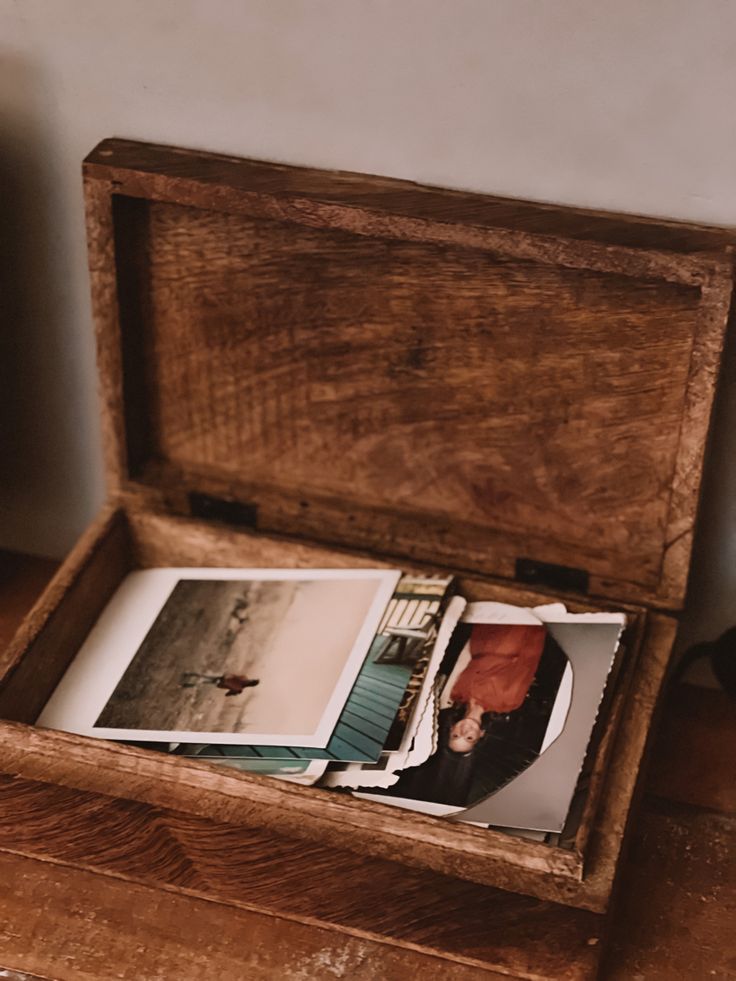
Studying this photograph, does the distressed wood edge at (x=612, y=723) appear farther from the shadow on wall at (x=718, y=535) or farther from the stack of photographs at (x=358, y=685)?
the shadow on wall at (x=718, y=535)

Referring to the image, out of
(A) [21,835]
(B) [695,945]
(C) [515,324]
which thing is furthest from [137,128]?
(B) [695,945]

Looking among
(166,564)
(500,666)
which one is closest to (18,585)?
(166,564)

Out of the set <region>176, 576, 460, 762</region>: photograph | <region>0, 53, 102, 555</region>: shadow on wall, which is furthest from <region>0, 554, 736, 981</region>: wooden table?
<region>0, 53, 102, 555</region>: shadow on wall

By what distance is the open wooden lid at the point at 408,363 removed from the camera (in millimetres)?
1086

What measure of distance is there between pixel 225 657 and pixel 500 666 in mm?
263

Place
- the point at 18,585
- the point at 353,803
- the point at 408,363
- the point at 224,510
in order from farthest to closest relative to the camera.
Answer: the point at 18,585
the point at 224,510
the point at 408,363
the point at 353,803

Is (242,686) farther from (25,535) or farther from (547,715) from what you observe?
(25,535)

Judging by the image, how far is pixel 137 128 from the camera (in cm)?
118

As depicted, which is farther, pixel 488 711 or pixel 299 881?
pixel 488 711

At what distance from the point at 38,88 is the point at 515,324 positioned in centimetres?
50

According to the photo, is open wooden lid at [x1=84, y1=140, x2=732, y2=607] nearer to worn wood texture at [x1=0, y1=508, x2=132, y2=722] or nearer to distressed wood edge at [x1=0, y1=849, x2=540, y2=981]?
worn wood texture at [x1=0, y1=508, x2=132, y2=722]

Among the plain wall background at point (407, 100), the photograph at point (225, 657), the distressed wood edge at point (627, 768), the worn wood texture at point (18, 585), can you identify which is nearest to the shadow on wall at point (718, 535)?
the plain wall background at point (407, 100)

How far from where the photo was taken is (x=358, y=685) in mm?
1130

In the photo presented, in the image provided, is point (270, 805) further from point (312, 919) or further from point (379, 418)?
point (379, 418)
